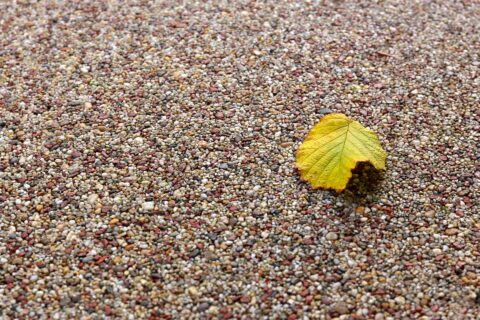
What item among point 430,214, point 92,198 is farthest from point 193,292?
point 430,214

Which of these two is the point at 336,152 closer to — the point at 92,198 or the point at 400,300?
the point at 400,300

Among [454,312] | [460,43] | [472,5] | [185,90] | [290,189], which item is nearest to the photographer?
[454,312]

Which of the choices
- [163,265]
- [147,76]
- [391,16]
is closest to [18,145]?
[147,76]

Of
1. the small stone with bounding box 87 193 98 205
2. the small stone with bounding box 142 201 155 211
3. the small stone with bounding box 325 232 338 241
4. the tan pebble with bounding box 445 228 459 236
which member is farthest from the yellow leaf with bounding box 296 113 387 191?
the small stone with bounding box 87 193 98 205

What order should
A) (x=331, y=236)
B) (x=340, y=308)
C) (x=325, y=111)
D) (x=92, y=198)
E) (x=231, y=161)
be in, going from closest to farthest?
(x=340, y=308) < (x=331, y=236) < (x=92, y=198) < (x=231, y=161) < (x=325, y=111)

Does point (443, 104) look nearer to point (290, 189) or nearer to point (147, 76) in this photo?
point (290, 189)

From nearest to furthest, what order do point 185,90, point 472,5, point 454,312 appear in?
point 454,312
point 185,90
point 472,5
